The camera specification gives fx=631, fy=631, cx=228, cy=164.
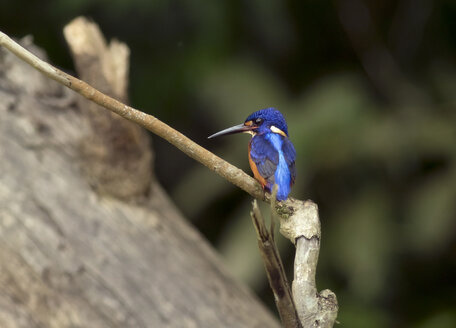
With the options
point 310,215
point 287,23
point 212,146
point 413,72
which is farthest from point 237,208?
point 310,215

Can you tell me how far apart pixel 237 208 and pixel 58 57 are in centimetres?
131

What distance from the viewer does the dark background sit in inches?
117

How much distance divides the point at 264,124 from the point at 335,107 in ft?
6.24

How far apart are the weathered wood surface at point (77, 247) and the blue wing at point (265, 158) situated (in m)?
1.02

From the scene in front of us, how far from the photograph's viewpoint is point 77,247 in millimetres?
2086

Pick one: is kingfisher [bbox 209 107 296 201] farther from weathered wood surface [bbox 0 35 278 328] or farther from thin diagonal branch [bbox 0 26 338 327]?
weathered wood surface [bbox 0 35 278 328]

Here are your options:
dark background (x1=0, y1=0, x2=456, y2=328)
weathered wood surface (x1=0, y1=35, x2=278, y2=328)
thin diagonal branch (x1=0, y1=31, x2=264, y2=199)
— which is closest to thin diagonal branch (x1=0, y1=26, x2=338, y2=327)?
thin diagonal branch (x1=0, y1=31, x2=264, y2=199)

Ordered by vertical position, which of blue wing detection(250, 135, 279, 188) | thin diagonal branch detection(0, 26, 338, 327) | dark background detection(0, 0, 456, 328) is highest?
dark background detection(0, 0, 456, 328)

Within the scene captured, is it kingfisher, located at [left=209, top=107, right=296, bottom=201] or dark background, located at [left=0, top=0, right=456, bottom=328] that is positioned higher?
dark background, located at [left=0, top=0, right=456, bottom=328]

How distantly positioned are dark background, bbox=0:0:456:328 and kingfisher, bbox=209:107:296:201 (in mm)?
1618

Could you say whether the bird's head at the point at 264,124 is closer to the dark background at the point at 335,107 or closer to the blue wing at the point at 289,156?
the blue wing at the point at 289,156

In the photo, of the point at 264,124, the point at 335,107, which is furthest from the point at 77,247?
the point at 335,107

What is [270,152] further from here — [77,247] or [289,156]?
[77,247]

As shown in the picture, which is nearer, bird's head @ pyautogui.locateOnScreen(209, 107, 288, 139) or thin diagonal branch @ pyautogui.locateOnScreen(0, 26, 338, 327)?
thin diagonal branch @ pyautogui.locateOnScreen(0, 26, 338, 327)
